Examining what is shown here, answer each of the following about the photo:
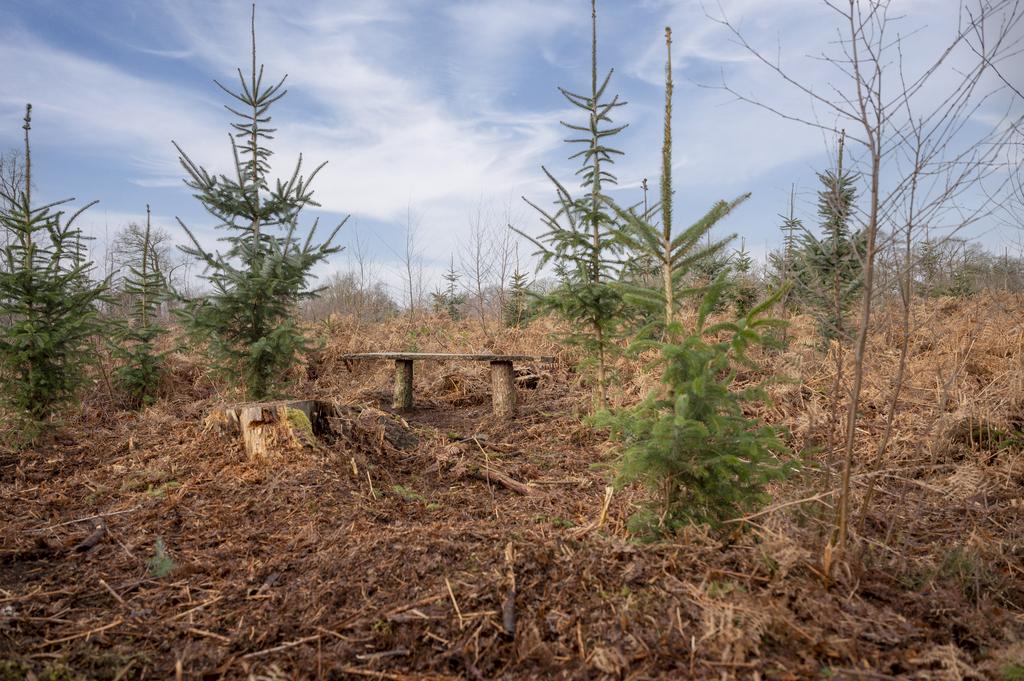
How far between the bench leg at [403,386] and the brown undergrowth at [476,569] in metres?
2.62

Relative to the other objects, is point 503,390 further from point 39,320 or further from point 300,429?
point 39,320

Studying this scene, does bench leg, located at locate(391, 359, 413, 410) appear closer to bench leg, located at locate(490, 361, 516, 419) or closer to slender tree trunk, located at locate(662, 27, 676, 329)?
bench leg, located at locate(490, 361, 516, 419)

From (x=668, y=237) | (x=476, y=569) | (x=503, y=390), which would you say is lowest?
(x=476, y=569)

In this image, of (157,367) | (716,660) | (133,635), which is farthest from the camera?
(157,367)

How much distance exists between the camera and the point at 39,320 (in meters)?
6.14

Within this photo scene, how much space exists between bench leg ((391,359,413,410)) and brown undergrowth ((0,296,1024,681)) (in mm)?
2623

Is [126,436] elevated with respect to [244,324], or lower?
lower

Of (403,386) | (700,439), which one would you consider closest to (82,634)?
(700,439)

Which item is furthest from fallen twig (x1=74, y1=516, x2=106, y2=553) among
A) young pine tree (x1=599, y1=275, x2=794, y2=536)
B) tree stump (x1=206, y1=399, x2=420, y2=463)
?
young pine tree (x1=599, y1=275, x2=794, y2=536)

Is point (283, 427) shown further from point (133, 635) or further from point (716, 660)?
point (716, 660)

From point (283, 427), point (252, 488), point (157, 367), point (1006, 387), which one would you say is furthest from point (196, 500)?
point (1006, 387)

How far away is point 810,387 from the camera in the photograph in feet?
21.6

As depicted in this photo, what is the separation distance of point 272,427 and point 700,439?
11.8 feet

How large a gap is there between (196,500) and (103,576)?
110 cm
